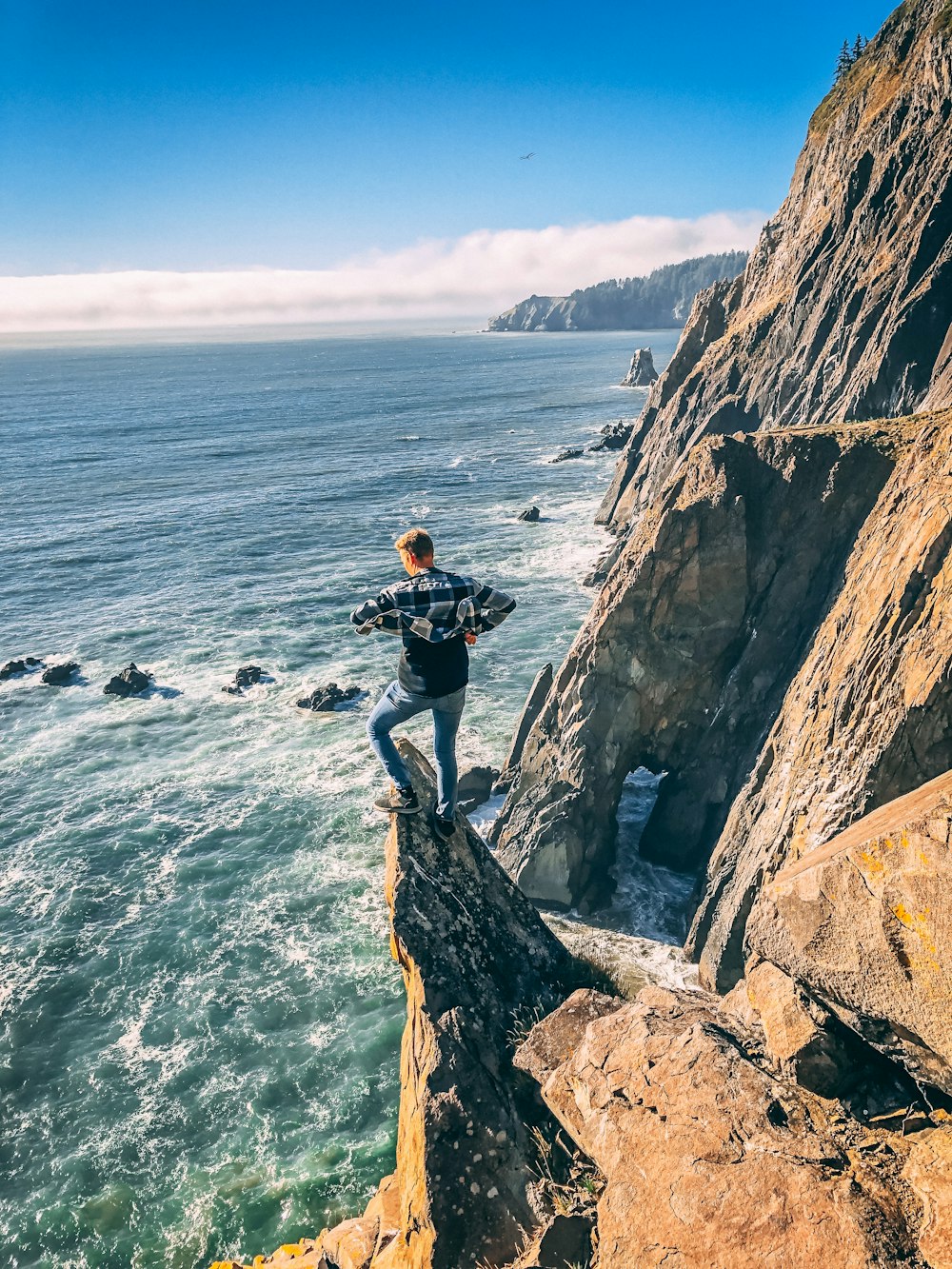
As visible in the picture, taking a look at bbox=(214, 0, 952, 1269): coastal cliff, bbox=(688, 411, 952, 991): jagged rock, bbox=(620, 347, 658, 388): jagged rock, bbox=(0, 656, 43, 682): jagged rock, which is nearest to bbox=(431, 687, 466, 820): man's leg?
bbox=(214, 0, 952, 1269): coastal cliff

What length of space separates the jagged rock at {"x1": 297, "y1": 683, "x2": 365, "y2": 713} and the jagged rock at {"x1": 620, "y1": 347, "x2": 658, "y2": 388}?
130m

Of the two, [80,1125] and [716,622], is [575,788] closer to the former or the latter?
[716,622]

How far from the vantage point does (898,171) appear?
138 feet

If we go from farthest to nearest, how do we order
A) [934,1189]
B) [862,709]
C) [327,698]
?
[327,698] → [862,709] → [934,1189]

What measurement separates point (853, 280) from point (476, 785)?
119 feet

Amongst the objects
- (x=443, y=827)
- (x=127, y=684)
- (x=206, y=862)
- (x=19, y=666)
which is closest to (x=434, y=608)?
(x=443, y=827)

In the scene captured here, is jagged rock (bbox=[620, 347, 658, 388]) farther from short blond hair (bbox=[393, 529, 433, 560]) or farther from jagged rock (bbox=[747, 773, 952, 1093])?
jagged rock (bbox=[747, 773, 952, 1093])

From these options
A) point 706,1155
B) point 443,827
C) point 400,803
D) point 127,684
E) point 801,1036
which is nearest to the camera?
point 706,1155

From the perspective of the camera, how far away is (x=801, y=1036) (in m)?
7.41

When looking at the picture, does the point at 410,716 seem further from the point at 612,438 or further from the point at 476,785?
the point at 612,438

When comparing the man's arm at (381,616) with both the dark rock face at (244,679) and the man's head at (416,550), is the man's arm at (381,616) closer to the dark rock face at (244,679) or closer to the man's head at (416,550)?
the man's head at (416,550)

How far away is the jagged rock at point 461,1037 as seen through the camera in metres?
7.80

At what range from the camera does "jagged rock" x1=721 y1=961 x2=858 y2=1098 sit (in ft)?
23.4

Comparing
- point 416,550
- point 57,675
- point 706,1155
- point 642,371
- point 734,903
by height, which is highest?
point 642,371
